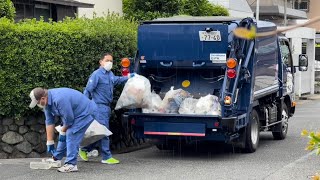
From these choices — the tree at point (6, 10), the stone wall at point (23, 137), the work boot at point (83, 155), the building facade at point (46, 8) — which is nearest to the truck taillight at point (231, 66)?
the stone wall at point (23, 137)

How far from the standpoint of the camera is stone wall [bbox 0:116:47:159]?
10500 mm

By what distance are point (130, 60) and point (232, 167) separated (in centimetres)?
276

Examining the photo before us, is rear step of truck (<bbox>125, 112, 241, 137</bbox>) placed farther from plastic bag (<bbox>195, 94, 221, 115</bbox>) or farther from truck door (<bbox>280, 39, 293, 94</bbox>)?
truck door (<bbox>280, 39, 293, 94</bbox>)

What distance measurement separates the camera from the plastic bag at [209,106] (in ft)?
33.4

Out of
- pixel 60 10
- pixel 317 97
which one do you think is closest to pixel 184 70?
pixel 60 10

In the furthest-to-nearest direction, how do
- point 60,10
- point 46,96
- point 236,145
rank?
point 60,10, point 236,145, point 46,96

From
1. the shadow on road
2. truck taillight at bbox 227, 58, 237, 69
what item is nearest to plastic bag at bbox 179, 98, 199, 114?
truck taillight at bbox 227, 58, 237, 69

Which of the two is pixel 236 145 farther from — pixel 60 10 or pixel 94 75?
pixel 60 10

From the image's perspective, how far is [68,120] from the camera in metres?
9.01

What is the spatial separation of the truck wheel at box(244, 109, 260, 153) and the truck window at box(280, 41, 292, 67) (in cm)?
227

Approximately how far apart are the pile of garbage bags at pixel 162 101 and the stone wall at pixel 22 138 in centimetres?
143

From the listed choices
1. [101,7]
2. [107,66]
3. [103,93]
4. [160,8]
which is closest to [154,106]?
[103,93]

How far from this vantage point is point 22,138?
34.6 feet

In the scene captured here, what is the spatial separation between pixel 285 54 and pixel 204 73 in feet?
11.9
